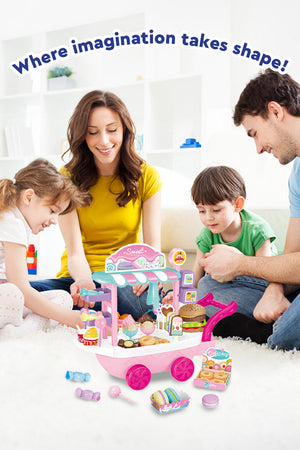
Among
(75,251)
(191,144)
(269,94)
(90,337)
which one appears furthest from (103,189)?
(191,144)

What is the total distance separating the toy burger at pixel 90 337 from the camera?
80 cm

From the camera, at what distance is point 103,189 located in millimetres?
1438

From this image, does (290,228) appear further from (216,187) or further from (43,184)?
(43,184)

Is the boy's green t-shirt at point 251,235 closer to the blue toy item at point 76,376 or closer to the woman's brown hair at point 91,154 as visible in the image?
the woman's brown hair at point 91,154

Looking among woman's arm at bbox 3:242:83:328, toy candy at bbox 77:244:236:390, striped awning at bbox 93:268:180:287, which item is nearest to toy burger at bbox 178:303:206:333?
toy candy at bbox 77:244:236:390

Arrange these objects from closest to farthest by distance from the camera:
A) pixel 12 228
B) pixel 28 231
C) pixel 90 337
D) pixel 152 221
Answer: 1. pixel 90 337
2. pixel 12 228
3. pixel 28 231
4. pixel 152 221

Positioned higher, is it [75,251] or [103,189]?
[103,189]

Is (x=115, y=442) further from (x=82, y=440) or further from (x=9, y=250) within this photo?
(x=9, y=250)

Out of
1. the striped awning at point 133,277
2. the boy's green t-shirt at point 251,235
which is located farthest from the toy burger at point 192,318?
the boy's green t-shirt at point 251,235

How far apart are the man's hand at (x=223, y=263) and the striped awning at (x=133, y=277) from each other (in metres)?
0.33

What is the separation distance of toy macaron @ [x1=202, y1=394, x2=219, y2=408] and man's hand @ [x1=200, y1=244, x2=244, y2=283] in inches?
17.5

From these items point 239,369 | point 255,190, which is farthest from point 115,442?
point 255,190

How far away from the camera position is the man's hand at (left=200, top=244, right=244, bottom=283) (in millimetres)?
1111

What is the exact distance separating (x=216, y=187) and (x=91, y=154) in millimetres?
437
